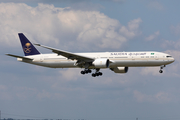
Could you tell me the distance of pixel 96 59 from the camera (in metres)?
75.3

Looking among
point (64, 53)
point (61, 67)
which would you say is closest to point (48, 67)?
point (61, 67)

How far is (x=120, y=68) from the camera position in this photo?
8219 centimetres

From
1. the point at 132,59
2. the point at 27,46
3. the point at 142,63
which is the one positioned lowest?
the point at 142,63

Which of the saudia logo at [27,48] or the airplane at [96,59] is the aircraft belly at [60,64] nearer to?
the airplane at [96,59]

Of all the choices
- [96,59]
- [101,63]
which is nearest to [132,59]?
[101,63]

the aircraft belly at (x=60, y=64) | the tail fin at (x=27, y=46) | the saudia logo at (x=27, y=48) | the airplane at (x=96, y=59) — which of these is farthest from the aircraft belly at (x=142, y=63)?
the saudia logo at (x=27, y=48)

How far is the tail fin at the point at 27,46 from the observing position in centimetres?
8338

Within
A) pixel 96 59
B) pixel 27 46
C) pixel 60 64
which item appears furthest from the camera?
pixel 27 46

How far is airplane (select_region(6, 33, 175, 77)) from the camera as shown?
239 ft

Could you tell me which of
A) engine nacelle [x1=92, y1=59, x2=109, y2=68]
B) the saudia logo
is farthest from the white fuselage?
the saudia logo

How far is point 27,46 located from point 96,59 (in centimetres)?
1934

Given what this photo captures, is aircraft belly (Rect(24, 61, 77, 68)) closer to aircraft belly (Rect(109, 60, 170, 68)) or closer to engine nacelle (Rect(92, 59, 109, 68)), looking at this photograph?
engine nacelle (Rect(92, 59, 109, 68))

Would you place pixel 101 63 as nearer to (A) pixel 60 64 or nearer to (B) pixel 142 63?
(B) pixel 142 63

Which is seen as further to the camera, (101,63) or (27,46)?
(27,46)
